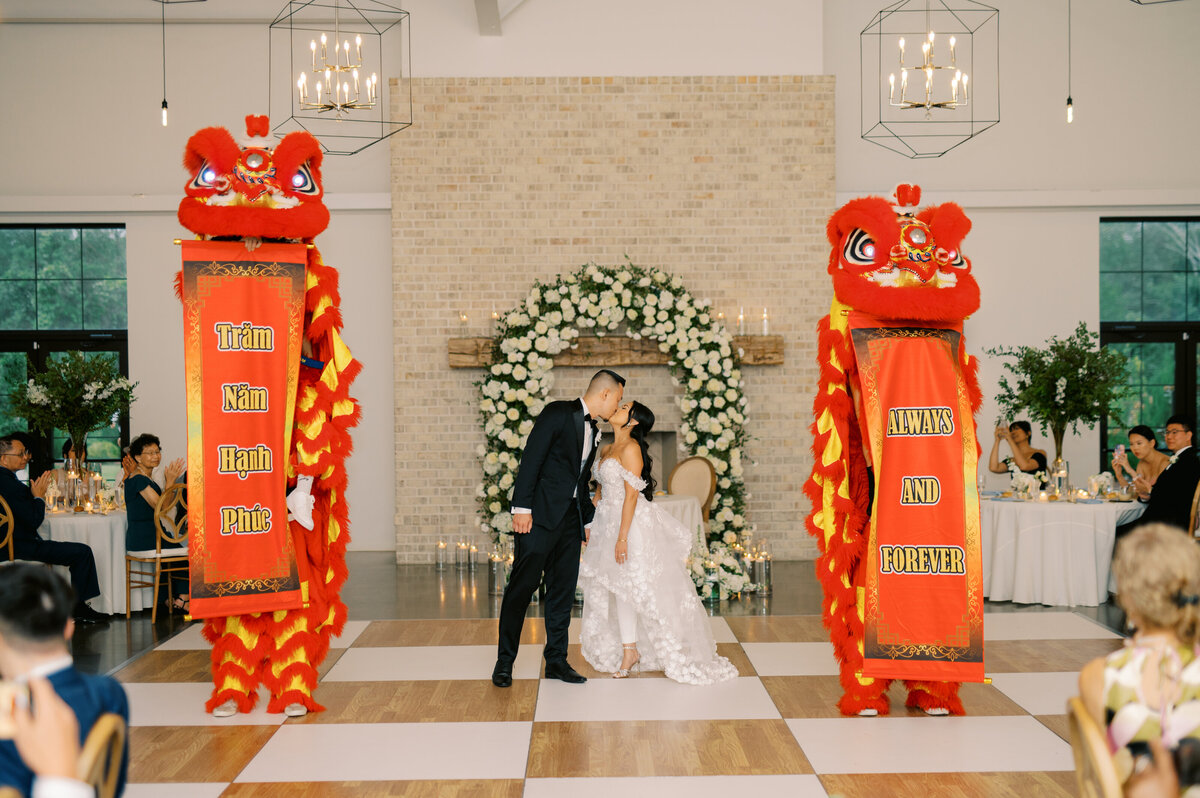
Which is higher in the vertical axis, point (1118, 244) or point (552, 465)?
point (1118, 244)

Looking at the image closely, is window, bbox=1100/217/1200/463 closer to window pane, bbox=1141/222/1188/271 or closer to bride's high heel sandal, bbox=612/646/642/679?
window pane, bbox=1141/222/1188/271

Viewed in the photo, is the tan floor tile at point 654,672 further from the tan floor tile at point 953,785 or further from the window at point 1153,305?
the window at point 1153,305

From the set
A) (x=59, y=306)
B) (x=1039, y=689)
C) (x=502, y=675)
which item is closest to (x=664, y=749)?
(x=502, y=675)

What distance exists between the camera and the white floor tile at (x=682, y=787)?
3654 mm

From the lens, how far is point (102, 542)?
7.00 metres

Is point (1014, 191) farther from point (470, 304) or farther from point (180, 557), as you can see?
point (180, 557)

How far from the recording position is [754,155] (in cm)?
927

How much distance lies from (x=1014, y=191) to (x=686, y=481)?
4886mm

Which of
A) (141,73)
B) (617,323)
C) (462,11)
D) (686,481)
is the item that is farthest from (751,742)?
(141,73)

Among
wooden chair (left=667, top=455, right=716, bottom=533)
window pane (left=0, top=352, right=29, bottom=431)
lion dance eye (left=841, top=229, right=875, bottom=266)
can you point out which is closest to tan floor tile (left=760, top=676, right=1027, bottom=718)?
lion dance eye (left=841, top=229, right=875, bottom=266)

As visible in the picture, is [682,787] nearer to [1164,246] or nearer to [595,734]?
[595,734]

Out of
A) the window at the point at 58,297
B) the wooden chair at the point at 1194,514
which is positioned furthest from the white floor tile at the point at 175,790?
the window at the point at 58,297

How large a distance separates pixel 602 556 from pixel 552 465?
0.63m

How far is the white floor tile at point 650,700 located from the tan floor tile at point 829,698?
79 mm
